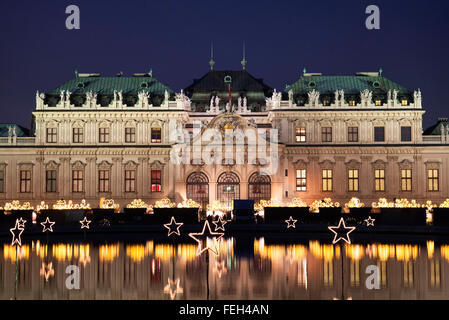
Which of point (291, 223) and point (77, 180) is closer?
point (291, 223)

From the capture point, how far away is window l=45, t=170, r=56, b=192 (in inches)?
2703

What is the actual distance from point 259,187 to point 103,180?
1687cm

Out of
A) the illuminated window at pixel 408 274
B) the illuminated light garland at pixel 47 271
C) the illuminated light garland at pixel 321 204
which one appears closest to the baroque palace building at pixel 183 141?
the illuminated light garland at pixel 321 204

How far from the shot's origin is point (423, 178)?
6819 centimetres

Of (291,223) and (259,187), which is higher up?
(259,187)

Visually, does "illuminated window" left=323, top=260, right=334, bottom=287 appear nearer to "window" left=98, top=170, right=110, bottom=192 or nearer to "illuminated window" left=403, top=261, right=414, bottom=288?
"illuminated window" left=403, top=261, right=414, bottom=288

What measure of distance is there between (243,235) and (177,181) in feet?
71.4

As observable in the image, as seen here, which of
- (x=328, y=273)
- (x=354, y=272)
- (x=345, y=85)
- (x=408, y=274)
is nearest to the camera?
(x=408, y=274)

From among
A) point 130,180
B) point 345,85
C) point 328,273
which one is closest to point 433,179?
point 345,85

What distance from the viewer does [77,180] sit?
68.8 metres

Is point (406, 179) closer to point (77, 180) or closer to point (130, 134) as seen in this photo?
point (130, 134)

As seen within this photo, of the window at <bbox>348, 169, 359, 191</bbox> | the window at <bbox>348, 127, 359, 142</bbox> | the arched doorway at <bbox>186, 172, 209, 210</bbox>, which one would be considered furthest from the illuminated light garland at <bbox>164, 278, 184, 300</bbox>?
the window at <bbox>348, 127, 359, 142</bbox>

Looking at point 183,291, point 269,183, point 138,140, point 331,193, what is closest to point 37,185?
point 138,140
